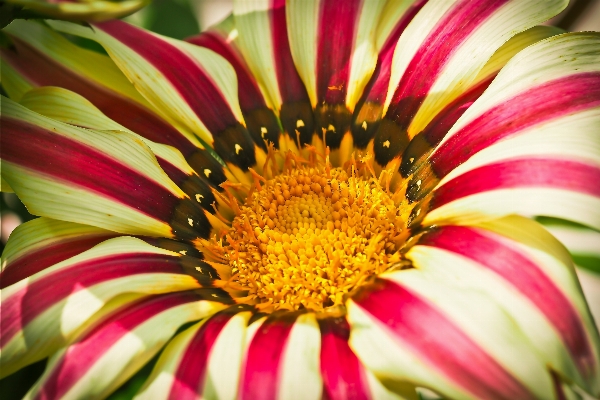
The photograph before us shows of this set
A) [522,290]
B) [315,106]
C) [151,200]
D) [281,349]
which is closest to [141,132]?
[151,200]

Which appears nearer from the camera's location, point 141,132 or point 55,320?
point 55,320

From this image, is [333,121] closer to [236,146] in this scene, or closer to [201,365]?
[236,146]

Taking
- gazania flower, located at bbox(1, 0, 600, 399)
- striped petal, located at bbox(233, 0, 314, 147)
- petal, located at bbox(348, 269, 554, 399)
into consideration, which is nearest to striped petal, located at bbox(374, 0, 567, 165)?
gazania flower, located at bbox(1, 0, 600, 399)

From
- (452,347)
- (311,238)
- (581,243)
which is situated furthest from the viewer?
(311,238)

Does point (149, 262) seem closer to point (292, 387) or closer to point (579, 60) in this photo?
point (292, 387)

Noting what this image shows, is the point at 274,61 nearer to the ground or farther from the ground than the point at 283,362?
farther from the ground

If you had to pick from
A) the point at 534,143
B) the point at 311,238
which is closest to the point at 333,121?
the point at 311,238
